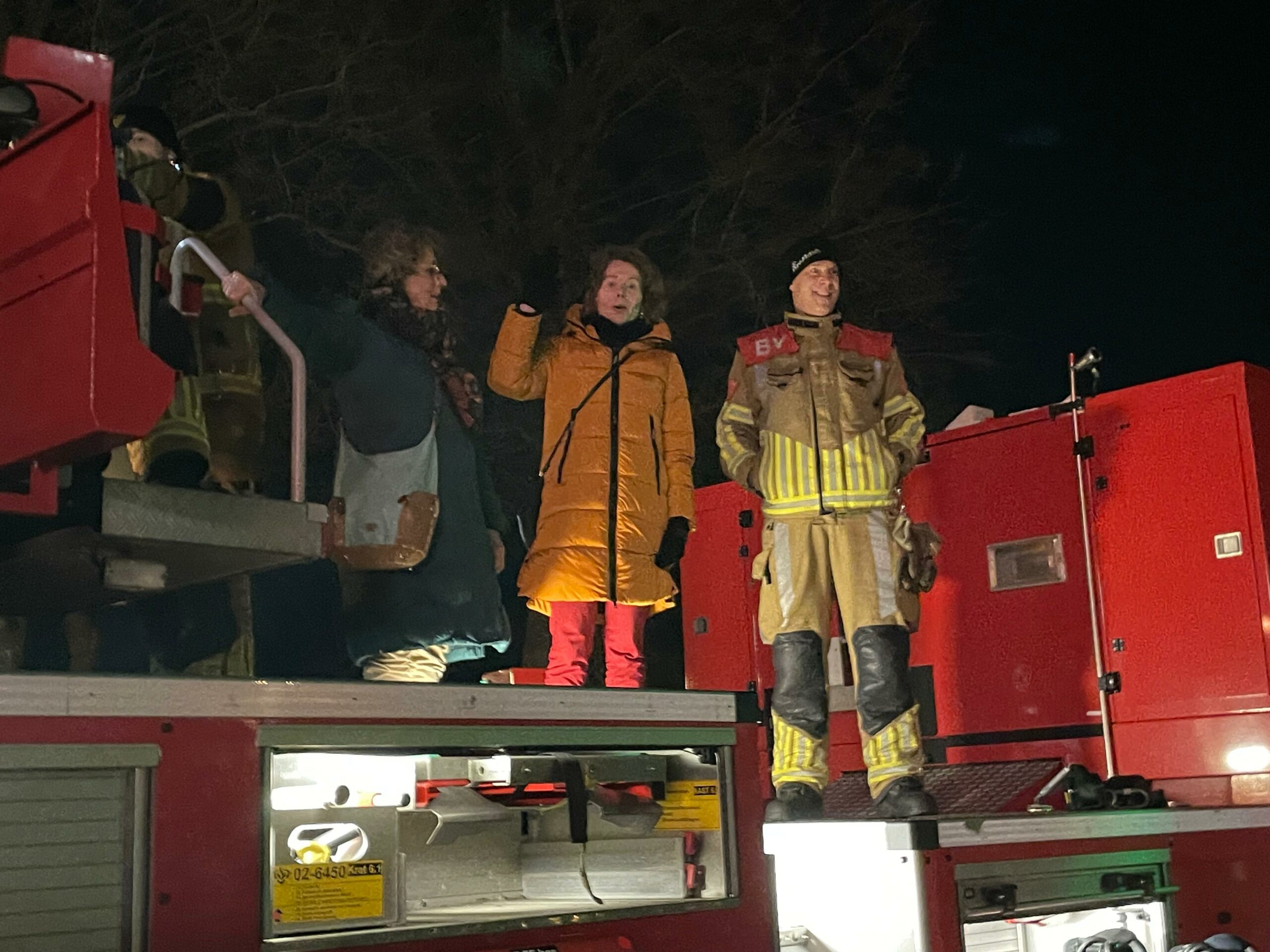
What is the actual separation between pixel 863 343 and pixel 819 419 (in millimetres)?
347

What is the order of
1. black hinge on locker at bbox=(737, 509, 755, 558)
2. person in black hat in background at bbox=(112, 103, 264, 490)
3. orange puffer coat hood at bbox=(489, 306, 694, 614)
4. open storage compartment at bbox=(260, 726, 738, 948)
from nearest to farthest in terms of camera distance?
open storage compartment at bbox=(260, 726, 738, 948) → person in black hat in background at bbox=(112, 103, 264, 490) → orange puffer coat hood at bbox=(489, 306, 694, 614) → black hinge on locker at bbox=(737, 509, 755, 558)

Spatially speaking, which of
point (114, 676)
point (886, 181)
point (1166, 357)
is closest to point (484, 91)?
point (886, 181)

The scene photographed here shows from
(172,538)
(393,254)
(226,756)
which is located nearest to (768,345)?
(393,254)

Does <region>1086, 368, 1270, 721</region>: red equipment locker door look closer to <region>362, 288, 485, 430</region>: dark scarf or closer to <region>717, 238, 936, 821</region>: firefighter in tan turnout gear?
<region>717, 238, 936, 821</region>: firefighter in tan turnout gear

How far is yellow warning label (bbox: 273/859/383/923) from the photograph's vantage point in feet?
9.57

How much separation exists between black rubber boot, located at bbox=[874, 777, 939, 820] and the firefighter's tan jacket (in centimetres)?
89

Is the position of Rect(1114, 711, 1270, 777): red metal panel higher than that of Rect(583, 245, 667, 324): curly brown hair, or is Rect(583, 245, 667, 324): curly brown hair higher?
Rect(583, 245, 667, 324): curly brown hair

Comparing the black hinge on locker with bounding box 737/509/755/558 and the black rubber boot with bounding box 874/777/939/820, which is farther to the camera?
Result: the black hinge on locker with bounding box 737/509/755/558

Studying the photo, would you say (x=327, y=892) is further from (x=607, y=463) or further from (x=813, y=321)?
(x=813, y=321)

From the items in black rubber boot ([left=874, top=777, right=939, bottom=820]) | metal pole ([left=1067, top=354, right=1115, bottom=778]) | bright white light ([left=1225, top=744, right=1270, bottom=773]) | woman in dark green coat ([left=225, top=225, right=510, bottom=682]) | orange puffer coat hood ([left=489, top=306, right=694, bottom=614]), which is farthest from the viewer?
metal pole ([left=1067, top=354, right=1115, bottom=778])

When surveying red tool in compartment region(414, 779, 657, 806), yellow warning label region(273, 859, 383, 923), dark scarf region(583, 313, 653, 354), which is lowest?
yellow warning label region(273, 859, 383, 923)

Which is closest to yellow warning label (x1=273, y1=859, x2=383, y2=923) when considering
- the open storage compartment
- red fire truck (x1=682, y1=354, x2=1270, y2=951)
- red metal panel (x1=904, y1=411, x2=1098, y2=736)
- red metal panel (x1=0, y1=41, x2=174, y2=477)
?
the open storage compartment

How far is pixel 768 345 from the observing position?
5070 millimetres

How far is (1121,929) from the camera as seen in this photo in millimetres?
4363
